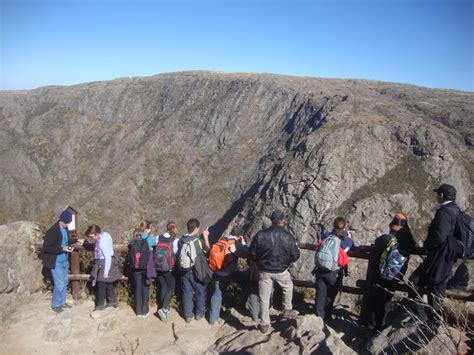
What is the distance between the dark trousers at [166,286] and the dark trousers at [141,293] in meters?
0.31

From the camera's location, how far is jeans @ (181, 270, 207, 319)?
7.30m

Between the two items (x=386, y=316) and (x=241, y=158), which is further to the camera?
(x=241, y=158)

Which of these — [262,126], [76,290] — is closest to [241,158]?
[262,126]

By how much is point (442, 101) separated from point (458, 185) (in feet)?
126

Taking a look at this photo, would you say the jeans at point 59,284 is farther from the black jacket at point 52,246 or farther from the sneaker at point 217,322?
the sneaker at point 217,322

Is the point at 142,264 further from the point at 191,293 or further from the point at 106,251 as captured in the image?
the point at 191,293

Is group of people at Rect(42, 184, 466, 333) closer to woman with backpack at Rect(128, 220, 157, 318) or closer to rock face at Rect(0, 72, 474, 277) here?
woman with backpack at Rect(128, 220, 157, 318)

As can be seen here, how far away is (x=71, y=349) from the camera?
6.71m

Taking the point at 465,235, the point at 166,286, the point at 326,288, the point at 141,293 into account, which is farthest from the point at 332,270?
the point at 141,293

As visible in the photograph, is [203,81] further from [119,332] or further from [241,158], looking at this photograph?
[119,332]

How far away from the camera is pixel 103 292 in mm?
7871

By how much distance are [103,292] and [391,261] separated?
5699 millimetres

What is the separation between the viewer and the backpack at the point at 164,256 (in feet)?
23.9

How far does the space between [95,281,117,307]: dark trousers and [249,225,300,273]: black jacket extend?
3.36 meters
